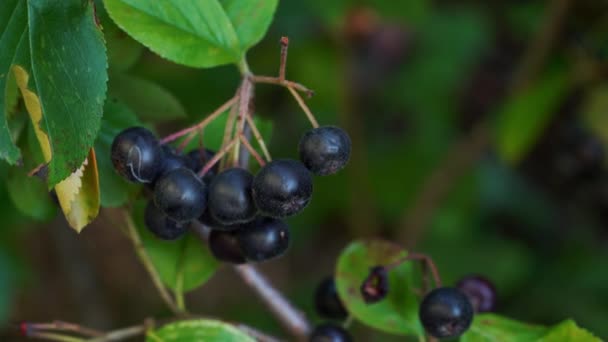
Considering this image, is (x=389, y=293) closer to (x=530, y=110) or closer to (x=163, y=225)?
(x=163, y=225)

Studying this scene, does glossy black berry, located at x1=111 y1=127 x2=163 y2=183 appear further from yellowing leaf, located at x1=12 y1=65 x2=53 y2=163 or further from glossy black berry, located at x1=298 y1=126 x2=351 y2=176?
glossy black berry, located at x1=298 y1=126 x2=351 y2=176

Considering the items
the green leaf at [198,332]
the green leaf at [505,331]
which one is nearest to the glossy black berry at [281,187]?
the green leaf at [198,332]

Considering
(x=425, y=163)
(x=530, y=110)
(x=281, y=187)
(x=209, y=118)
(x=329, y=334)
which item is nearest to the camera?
(x=281, y=187)

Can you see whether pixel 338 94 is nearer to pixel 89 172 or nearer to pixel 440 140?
pixel 440 140

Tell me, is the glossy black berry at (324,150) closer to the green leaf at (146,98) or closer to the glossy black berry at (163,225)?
the glossy black berry at (163,225)

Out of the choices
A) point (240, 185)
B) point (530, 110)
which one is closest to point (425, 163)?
point (530, 110)

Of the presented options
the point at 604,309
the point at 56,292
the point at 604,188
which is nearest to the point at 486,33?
the point at 604,188
